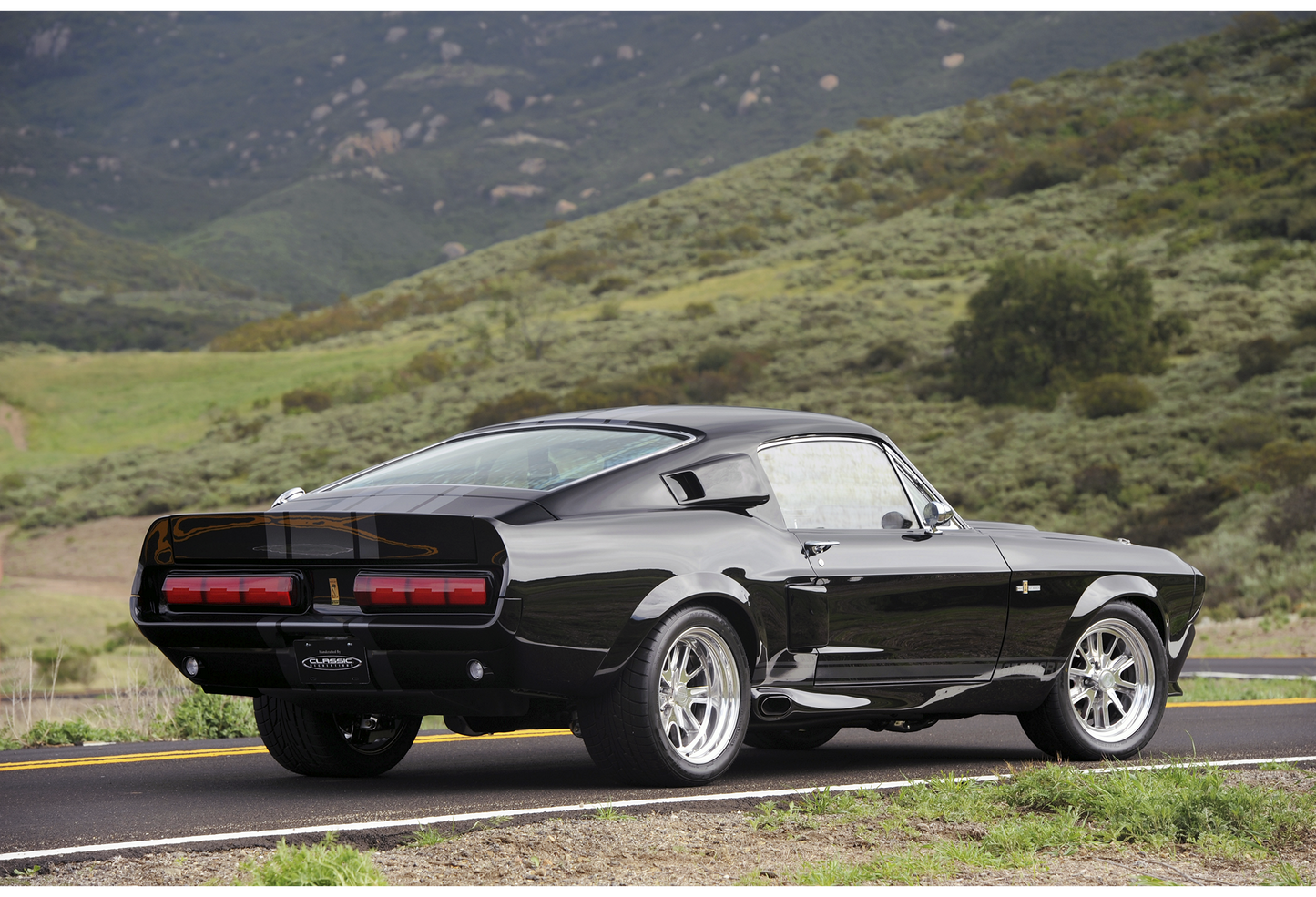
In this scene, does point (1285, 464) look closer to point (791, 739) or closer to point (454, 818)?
point (791, 739)

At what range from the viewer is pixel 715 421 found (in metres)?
6.60

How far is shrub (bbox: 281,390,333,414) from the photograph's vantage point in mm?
61094

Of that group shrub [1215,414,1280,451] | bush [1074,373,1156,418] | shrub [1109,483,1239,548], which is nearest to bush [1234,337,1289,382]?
bush [1074,373,1156,418]

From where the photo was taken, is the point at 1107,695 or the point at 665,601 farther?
the point at 1107,695

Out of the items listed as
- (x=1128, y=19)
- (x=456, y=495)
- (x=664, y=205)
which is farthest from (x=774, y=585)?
(x=1128, y=19)

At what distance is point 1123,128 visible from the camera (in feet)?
245

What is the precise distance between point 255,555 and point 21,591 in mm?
30110

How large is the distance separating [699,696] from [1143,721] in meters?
2.85

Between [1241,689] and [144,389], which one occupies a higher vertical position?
[144,389]

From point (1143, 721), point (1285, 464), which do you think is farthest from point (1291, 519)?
point (1143, 721)

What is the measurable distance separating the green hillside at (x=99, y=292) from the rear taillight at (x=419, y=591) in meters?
100

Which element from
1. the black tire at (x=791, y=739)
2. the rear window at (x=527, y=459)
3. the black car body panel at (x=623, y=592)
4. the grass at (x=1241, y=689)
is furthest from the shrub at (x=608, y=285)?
the rear window at (x=527, y=459)

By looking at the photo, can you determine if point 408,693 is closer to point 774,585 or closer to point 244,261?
point 774,585

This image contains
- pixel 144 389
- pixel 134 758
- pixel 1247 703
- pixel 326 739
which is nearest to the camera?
pixel 326 739
